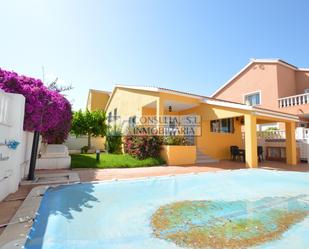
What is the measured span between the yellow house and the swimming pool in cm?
529

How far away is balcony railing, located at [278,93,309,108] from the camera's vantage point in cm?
2127

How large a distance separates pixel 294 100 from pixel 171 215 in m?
23.4

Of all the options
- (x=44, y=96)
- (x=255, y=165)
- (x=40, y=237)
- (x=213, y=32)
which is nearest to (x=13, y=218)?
(x=40, y=237)

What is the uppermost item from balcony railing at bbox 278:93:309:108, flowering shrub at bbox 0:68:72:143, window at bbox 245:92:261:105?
window at bbox 245:92:261:105

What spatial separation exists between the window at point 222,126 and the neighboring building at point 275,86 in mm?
7412

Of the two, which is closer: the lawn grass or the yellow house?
the lawn grass

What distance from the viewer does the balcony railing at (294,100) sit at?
21.3 metres

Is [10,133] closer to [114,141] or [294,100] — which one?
[114,141]

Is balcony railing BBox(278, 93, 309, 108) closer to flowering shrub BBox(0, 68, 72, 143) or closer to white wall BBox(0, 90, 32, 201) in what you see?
flowering shrub BBox(0, 68, 72, 143)

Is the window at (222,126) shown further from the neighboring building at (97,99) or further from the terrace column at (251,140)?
the neighboring building at (97,99)

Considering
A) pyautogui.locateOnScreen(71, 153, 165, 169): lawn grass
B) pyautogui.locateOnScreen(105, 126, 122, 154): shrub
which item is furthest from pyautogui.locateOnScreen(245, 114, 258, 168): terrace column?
pyautogui.locateOnScreen(105, 126, 122, 154): shrub

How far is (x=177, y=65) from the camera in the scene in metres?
19.1

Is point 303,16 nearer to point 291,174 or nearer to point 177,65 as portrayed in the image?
point 177,65

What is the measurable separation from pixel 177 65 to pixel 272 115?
31.1 feet
